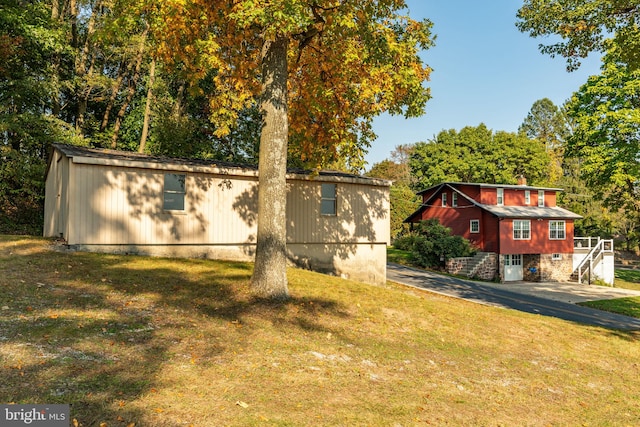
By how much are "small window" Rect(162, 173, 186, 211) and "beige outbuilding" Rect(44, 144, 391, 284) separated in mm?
36

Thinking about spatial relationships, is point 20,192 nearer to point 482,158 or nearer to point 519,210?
point 519,210

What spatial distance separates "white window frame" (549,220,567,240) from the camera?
1480 inches

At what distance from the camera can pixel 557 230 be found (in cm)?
3784

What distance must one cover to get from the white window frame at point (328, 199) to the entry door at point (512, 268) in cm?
2261

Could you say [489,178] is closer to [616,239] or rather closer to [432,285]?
[616,239]

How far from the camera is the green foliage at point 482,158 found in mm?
55156

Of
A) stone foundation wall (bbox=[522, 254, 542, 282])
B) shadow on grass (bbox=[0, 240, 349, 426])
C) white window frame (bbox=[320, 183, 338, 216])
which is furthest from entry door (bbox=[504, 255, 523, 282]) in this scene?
shadow on grass (bbox=[0, 240, 349, 426])

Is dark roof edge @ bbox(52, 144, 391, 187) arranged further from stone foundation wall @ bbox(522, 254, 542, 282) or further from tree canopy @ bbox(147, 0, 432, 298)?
stone foundation wall @ bbox(522, 254, 542, 282)

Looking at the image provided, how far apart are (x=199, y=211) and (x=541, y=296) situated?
72.5 feet

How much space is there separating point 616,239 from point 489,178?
24694mm

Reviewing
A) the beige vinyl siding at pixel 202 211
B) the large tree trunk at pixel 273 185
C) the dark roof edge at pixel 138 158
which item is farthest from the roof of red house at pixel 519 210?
the large tree trunk at pixel 273 185

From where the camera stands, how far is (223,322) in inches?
320

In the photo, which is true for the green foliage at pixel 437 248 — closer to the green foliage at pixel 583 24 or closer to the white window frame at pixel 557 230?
the white window frame at pixel 557 230

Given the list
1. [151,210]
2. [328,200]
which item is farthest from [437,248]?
[151,210]
